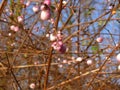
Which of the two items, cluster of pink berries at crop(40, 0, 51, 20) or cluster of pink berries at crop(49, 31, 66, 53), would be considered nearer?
cluster of pink berries at crop(40, 0, 51, 20)

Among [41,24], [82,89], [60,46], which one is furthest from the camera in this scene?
[41,24]

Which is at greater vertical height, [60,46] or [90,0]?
[90,0]

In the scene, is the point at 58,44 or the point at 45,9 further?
the point at 58,44

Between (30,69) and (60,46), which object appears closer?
(60,46)

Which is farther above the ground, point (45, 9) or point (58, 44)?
point (45, 9)

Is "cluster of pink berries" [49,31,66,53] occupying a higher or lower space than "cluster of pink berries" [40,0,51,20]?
lower

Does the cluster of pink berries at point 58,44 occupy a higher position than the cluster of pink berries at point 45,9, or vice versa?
the cluster of pink berries at point 45,9

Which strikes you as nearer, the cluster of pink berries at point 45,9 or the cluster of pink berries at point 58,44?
the cluster of pink berries at point 45,9

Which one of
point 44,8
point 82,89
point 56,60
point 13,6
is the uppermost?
point 13,6

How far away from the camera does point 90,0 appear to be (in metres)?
3.74

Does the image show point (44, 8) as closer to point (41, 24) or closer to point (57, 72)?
point (57, 72)

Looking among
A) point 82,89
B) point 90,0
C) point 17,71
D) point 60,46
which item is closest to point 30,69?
point 17,71

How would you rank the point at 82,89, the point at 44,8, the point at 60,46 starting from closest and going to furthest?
the point at 44,8
the point at 60,46
the point at 82,89

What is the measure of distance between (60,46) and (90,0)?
2670 millimetres
